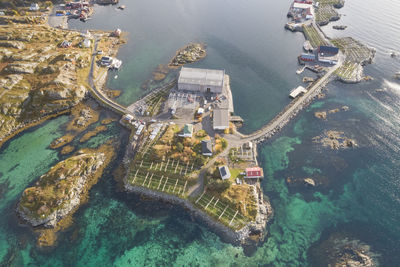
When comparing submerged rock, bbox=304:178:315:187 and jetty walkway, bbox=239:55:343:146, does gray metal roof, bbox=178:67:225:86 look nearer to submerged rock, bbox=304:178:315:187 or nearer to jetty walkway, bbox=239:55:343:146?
jetty walkway, bbox=239:55:343:146

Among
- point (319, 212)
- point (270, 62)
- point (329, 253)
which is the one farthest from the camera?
point (270, 62)

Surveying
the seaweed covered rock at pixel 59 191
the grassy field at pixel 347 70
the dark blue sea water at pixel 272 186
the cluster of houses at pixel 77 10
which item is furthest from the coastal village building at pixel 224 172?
the cluster of houses at pixel 77 10

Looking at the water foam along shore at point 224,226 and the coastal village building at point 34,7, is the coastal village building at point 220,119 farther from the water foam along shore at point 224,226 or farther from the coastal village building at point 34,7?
the coastal village building at point 34,7

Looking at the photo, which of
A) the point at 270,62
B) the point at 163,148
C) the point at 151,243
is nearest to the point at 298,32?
the point at 270,62

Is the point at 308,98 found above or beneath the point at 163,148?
above

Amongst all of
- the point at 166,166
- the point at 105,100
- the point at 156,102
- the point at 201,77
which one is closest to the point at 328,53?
the point at 201,77

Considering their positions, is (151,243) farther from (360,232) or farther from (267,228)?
(360,232)

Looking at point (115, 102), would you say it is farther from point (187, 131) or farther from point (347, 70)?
point (347, 70)
